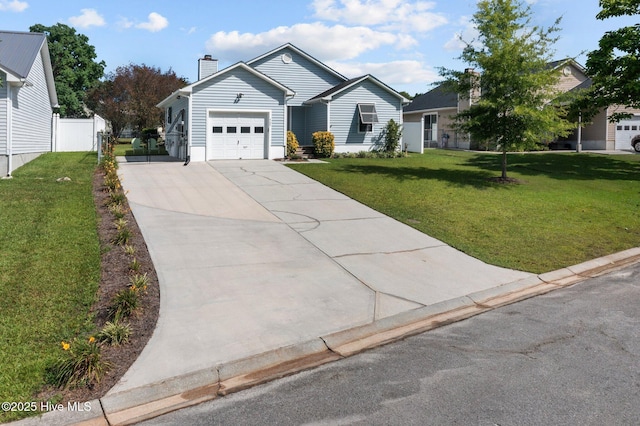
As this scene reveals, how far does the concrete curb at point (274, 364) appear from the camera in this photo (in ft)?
12.8

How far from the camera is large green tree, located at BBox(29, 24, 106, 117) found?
155 feet

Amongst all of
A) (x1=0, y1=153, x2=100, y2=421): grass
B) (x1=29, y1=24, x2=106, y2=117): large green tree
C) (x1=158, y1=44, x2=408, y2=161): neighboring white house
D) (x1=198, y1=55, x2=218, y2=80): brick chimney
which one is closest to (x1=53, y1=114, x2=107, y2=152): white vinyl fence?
(x1=158, y1=44, x2=408, y2=161): neighboring white house

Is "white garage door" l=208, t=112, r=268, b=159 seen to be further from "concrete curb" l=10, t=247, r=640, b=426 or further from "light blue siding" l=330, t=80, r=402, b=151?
"concrete curb" l=10, t=247, r=640, b=426

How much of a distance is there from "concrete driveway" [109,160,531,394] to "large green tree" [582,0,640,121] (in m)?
14.7

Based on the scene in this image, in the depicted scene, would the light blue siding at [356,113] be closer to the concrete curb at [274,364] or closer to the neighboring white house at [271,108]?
the neighboring white house at [271,108]

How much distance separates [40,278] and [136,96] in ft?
109

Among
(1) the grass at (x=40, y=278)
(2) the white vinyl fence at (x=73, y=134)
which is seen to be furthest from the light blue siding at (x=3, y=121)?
(2) the white vinyl fence at (x=73, y=134)

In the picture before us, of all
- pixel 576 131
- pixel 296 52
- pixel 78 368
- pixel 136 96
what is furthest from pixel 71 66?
pixel 78 368

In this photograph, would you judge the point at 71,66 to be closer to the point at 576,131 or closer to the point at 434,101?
the point at 434,101

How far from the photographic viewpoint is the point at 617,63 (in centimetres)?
2050

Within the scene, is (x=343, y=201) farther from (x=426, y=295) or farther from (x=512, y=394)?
(x=512, y=394)

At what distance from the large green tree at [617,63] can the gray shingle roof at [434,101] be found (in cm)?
1212

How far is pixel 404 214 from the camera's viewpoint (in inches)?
459

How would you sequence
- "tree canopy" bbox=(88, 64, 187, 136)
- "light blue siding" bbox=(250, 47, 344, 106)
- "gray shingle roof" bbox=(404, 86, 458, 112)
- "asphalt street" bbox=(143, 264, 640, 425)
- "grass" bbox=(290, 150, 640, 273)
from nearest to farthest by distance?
"asphalt street" bbox=(143, 264, 640, 425) → "grass" bbox=(290, 150, 640, 273) → "light blue siding" bbox=(250, 47, 344, 106) → "gray shingle roof" bbox=(404, 86, 458, 112) → "tree canopy" bbox=(88, 64, 187, 136)
